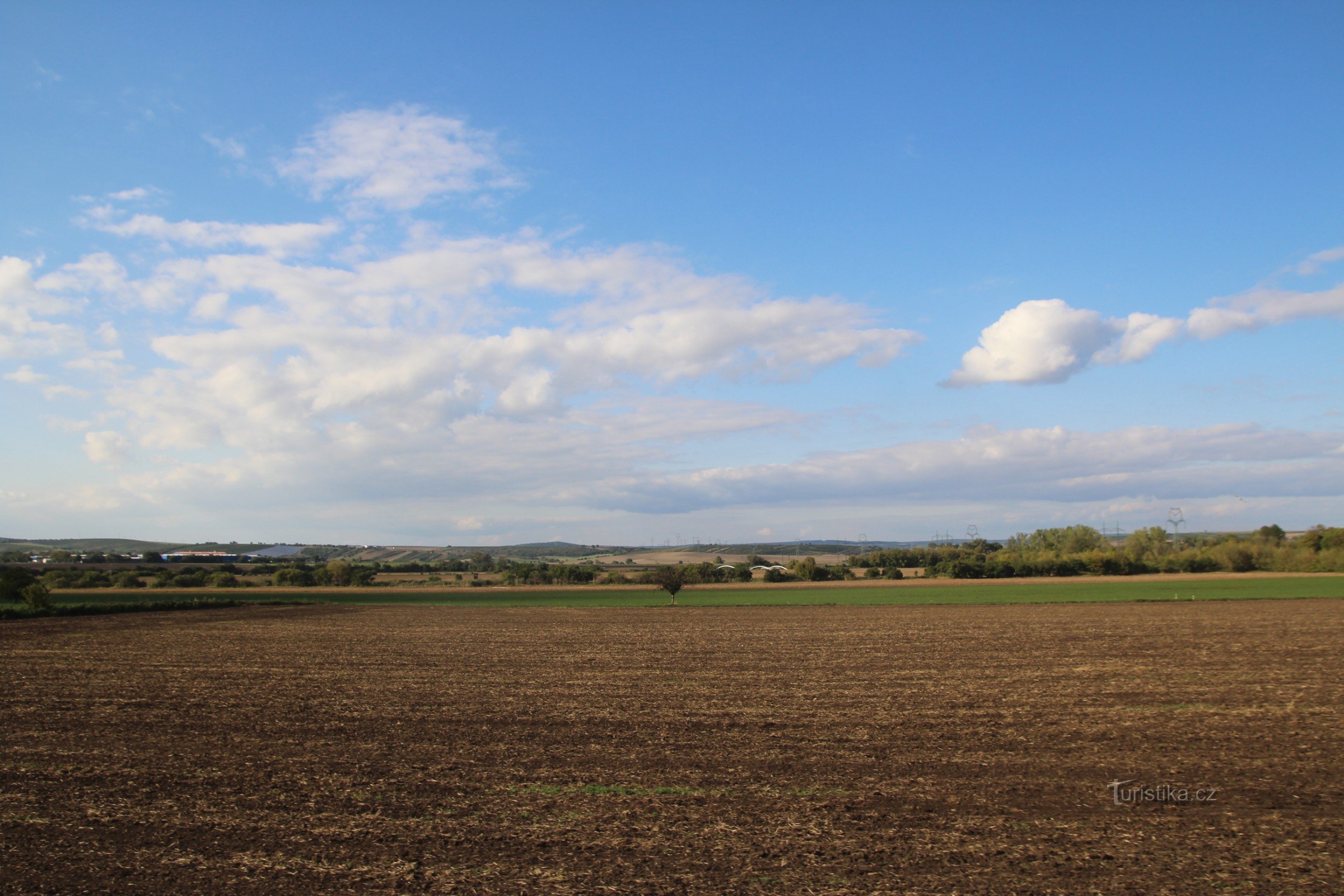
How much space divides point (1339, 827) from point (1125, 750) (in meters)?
3.67

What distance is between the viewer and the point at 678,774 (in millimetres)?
11523

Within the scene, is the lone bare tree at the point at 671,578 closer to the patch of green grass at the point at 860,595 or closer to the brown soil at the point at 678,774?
the patch of green grass at the point at 860,595

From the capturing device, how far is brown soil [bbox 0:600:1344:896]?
315 inches

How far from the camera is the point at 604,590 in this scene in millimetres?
90500

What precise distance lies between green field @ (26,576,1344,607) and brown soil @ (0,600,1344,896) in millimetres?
38637

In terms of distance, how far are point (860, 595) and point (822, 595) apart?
429 centimetres

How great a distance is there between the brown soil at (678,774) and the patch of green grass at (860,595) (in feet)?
120

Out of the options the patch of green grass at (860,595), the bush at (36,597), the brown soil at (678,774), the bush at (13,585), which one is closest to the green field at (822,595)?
the patch of green grass at (860,595)

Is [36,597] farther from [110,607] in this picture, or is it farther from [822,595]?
[822,595]

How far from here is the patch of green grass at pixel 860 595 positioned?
6019 cm

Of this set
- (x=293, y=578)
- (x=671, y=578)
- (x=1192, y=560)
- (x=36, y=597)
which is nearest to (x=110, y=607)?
(x=36, y=597)

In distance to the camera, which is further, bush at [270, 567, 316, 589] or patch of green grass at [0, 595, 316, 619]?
bush at [270, 567, 316, 589]

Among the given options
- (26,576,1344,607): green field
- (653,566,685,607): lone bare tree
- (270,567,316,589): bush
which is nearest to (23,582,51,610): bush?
(26,576,1344,607): green field

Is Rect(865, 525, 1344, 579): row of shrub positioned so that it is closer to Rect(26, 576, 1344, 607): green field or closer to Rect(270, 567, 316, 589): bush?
Rect(26, 576, 1344, 607): green field
